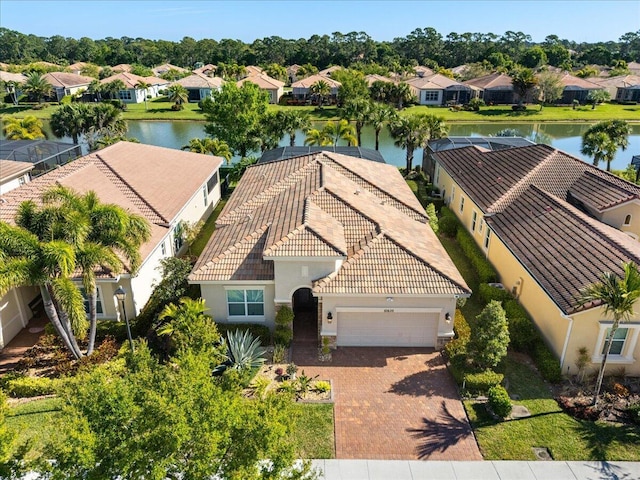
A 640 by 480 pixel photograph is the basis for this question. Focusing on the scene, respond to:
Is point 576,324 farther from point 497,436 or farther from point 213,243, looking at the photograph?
point 213,243

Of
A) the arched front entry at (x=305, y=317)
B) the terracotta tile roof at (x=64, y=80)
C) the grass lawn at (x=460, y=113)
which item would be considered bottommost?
the arched front entry at (x=305, y=317)

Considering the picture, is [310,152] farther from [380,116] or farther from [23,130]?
[23,130]

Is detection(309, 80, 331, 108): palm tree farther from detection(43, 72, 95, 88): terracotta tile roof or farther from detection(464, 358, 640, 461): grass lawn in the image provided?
detection(464, 358, 640, 461): grass lawn

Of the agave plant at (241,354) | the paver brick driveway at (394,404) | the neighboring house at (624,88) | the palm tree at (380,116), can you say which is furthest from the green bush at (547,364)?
the neighboring house at (624,88)

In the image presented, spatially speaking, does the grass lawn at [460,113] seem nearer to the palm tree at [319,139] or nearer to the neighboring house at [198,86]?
the neighboring house at [198,86]

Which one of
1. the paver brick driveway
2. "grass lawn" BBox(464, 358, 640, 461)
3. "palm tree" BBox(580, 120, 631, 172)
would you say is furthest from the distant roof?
"grass lawn" BBox(464, 358, 640, 461)
